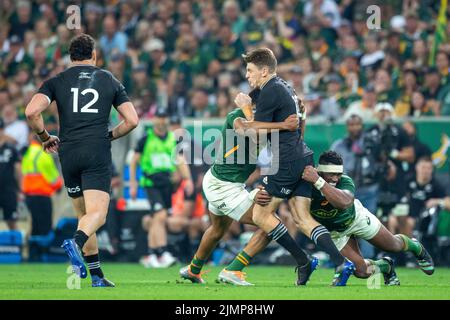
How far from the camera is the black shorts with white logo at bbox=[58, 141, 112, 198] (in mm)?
11188

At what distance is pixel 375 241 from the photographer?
12.3m

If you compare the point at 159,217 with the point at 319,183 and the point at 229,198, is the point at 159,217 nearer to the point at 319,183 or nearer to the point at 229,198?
the point at 229,198

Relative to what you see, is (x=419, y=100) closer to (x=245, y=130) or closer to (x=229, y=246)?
(x=229, y=246)

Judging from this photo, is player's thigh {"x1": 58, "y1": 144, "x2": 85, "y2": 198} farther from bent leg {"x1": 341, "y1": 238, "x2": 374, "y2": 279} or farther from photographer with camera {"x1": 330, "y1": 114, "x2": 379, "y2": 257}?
photographer with camera {"x1": 330, "y1": 114, "x2": 379, "y2": 257}

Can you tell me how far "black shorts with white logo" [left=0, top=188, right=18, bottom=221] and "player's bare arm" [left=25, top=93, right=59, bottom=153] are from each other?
8.05 m

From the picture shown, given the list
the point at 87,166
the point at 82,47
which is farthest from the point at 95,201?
the point at 82,47

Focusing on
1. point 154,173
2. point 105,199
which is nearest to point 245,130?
point 105,199

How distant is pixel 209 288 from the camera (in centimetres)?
1135

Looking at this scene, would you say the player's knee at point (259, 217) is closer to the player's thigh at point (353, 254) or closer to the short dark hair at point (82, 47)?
the player's thigh at point (353, 254)

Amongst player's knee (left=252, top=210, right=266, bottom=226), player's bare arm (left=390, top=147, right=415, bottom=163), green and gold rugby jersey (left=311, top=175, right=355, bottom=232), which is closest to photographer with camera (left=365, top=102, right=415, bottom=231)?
player's bare arm (left=390, top=147, right=415, bottom=163)

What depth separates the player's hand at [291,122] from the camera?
455 inches

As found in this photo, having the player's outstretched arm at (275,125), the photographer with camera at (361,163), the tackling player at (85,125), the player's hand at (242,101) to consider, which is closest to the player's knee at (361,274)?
the player's outstretched arm at (275,125)

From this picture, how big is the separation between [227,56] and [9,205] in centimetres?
496

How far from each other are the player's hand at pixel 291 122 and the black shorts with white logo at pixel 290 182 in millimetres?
343
